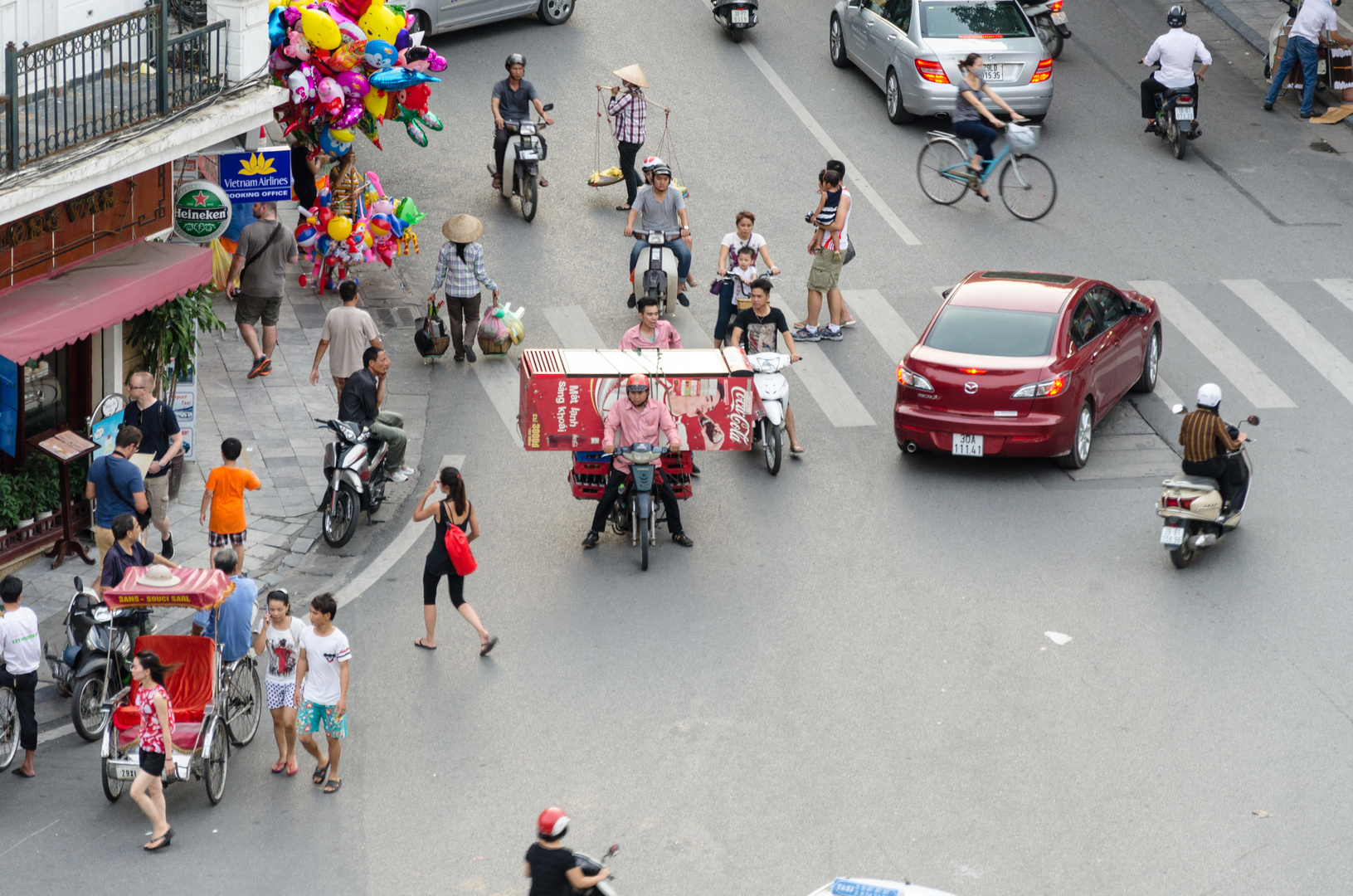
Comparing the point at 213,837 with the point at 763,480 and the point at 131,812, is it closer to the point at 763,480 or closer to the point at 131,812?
the point at 131,812

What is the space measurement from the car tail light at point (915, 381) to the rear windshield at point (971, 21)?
9.11 m

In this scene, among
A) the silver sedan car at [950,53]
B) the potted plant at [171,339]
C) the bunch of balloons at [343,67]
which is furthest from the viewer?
the silver sedan car at [950,53]

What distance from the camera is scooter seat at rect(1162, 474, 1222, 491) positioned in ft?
47.4

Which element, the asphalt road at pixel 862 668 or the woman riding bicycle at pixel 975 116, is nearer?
the asphalt road at pixel 862 668

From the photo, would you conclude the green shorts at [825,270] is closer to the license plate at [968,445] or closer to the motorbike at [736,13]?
the license plate at [968,445]

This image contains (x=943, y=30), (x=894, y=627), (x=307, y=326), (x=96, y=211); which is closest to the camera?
(x=894, y=627)

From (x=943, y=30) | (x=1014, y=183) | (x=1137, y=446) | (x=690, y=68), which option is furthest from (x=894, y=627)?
(x=690, y=68)

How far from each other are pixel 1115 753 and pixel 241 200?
10.1m

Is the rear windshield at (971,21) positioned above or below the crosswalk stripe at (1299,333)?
above

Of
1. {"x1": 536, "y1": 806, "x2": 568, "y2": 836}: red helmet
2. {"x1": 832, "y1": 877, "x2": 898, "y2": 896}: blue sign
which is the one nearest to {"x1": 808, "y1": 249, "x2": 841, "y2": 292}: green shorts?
{"x1": 536, "y1": 806, "x2": 568, "y2": 836}: red helmet

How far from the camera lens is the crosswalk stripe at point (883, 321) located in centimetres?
1891

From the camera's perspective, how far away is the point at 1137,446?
1691 centimetres

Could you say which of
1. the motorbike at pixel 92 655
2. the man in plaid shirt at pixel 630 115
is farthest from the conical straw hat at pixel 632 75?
the motorbike at pixel 92 655

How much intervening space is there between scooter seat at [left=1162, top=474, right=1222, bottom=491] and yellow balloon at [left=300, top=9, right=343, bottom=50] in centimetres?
964
